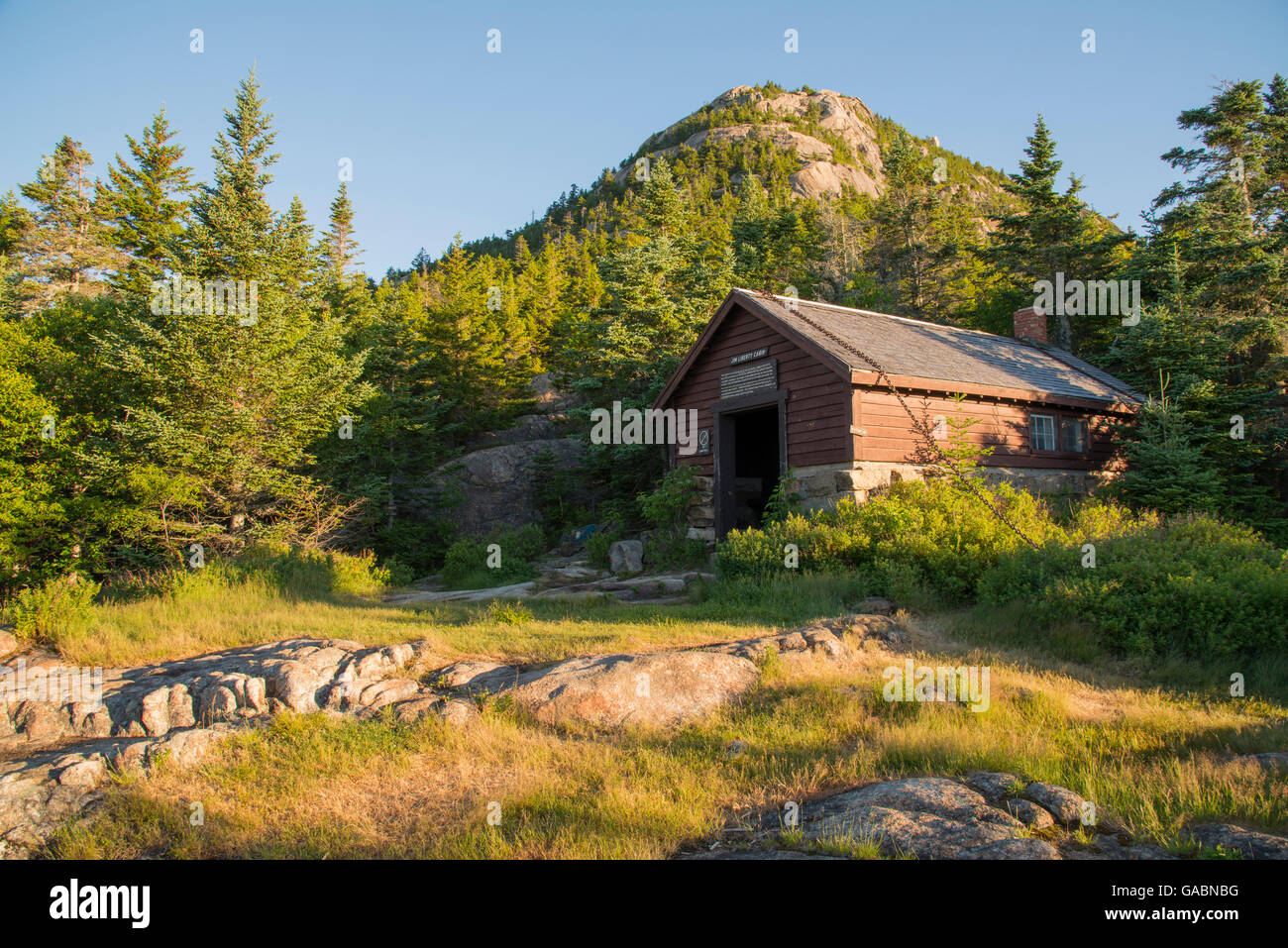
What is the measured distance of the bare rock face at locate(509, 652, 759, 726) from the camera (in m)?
6.92

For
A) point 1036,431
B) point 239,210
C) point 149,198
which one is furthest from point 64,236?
point 1036,431

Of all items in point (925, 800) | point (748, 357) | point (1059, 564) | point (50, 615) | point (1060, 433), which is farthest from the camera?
point (1060, 433)

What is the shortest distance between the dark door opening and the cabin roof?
2.12 meters

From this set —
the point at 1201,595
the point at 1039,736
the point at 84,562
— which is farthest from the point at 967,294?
the point at 84,562

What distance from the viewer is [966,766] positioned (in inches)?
219

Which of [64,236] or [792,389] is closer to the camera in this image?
[792,389]

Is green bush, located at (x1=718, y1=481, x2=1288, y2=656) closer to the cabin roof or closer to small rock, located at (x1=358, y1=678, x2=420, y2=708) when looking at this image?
the cabin roof

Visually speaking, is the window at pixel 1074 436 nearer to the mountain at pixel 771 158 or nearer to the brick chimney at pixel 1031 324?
the brick chimney at pixel 1031 324

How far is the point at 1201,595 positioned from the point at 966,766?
5.52 meters

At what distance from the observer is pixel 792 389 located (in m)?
16.4

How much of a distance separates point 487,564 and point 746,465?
324 inches

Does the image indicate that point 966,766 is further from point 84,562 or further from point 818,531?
point 84,562

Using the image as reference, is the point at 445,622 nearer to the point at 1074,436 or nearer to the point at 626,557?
the point at 626,557

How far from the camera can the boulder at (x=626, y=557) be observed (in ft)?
59.7
